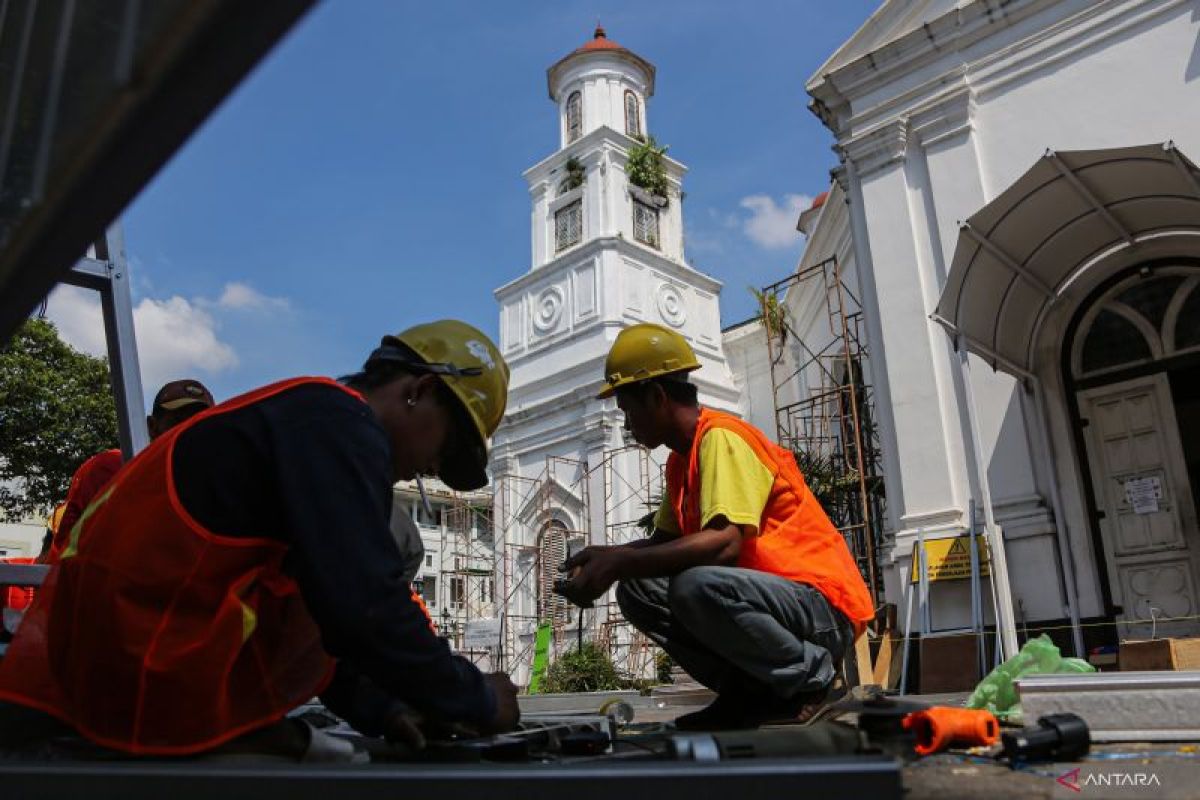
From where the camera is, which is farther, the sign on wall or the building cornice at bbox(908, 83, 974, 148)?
the sign on wall

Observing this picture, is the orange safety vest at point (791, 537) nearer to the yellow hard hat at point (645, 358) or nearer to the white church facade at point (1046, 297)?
the yellow hard hat at point (645, 358)

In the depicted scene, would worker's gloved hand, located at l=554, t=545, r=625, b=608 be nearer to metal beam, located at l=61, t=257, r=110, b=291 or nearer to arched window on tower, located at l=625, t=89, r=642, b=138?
metal beam, located at l=61, t=257, r=110, b=291

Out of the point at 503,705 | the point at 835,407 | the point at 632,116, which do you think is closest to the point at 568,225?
the point at 632,116

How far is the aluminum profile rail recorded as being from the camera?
7.47 ft

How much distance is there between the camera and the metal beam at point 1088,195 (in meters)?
6.64

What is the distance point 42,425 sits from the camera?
55.5 ft

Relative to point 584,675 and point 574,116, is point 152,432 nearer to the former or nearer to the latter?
point 584,675

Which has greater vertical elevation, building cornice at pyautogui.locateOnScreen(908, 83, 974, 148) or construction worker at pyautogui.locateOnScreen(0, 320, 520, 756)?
building cornice at pyautogui.locateOnScreen(908, 83, 974, 148)

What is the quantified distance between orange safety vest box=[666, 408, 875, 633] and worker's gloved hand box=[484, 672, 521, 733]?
1091 mm

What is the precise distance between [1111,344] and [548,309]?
18313 millimetres

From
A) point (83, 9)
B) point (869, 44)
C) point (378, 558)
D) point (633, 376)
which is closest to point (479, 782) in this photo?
point (378, 558)

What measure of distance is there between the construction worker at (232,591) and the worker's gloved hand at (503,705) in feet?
0.12

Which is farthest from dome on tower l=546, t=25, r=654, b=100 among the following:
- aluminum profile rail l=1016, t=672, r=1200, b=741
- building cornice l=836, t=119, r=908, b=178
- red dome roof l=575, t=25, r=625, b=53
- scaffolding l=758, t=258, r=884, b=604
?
aluminum profile rail l=1016, t=672, r=1200, b=741

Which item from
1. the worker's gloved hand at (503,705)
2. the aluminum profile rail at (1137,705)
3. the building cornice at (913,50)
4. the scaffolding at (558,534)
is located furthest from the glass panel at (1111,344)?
the scaffolding at (558,534)
